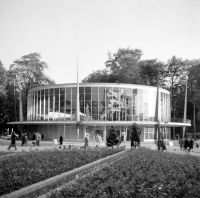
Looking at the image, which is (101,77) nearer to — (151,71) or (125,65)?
(125,65)

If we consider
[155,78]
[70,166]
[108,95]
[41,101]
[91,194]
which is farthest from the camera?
[155,78]

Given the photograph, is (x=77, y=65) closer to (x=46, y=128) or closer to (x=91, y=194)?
(x=46, y=128)

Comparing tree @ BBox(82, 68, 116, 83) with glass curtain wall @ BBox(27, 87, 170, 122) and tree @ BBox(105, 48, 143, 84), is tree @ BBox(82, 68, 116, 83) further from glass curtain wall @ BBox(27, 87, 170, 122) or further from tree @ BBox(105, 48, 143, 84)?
glass curtain wall @ BBox(27, 87, 170, 122)

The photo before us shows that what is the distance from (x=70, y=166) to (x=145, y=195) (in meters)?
6.34

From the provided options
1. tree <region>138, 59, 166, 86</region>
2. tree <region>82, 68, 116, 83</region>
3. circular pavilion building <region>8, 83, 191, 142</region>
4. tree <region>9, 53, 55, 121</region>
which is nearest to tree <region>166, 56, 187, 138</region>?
tree <region>138, 59, 166, 86</region>

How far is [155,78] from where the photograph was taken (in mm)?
77312

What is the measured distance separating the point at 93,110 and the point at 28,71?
76.2 feet

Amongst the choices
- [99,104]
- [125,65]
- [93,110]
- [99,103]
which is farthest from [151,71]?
[93,110]

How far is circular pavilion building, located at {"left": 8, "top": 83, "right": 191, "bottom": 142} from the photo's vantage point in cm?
5091

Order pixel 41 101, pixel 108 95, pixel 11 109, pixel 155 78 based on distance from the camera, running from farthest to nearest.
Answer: pixel 155 78
pixel 11 109
pixel 41 101
pixel 108 95

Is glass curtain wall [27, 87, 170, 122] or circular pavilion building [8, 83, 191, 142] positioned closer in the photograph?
circular pavilion building [8, 83, 191, 142]

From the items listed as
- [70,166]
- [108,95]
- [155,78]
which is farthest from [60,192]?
[155,78]

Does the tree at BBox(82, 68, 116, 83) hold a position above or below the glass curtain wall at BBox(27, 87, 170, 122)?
above

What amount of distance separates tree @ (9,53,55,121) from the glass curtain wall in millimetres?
14520
